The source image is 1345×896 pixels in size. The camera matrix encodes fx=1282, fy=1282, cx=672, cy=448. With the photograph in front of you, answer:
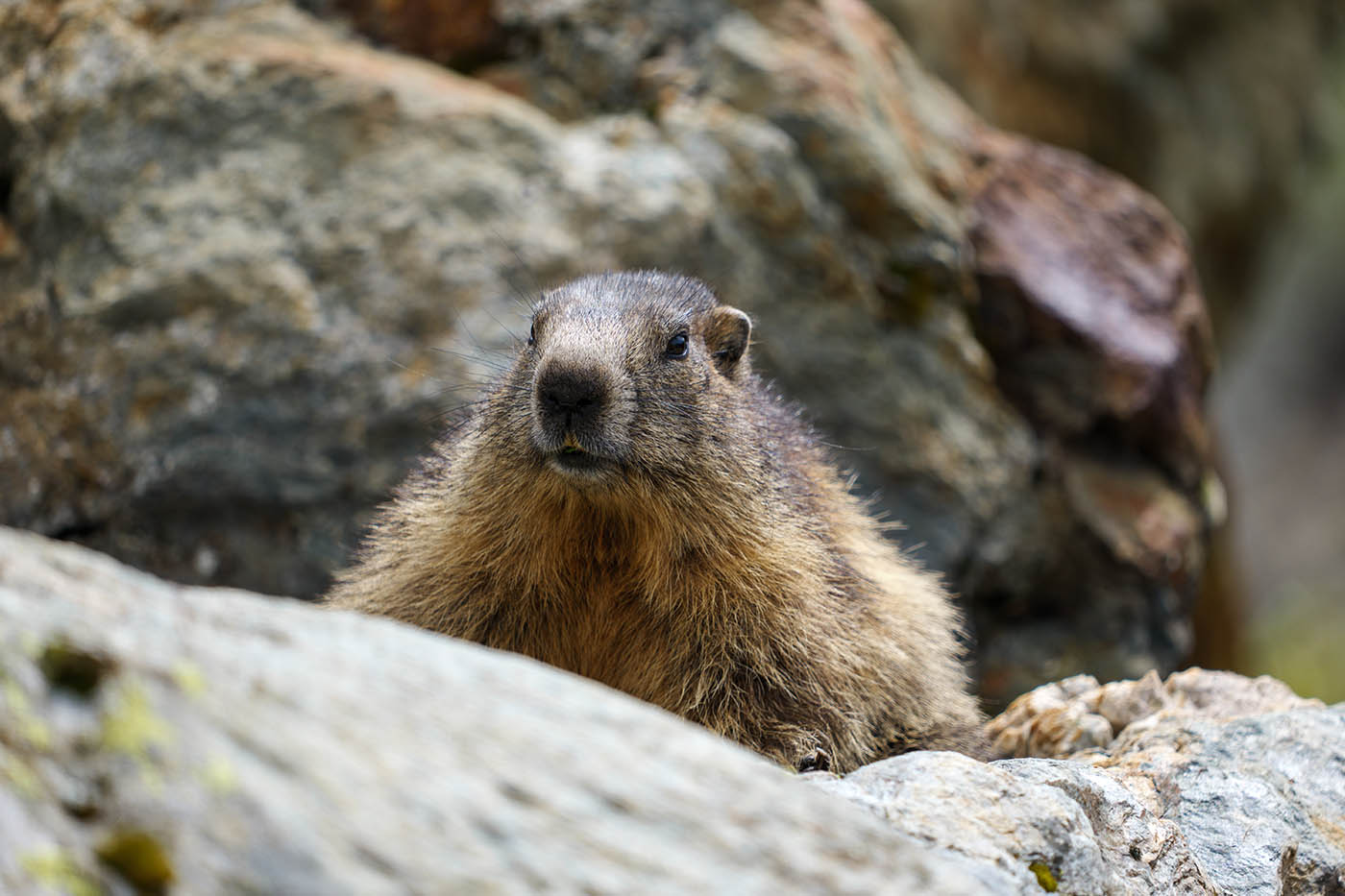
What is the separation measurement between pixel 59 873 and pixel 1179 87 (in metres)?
18.0

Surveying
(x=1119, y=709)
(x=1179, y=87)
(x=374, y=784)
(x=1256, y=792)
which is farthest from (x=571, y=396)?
(x=1179, y=87)

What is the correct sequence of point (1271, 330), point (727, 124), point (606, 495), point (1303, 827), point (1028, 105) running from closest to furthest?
1. point (1303, 827)
2. point (606, 495)
3. point (727, 124)
4. point (1028, 105)
5. point (1271, 330)

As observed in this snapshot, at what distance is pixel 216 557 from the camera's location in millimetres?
7398

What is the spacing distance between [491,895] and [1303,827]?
336 centimetres

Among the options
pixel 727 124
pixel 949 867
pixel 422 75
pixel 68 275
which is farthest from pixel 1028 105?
pixel 949 867

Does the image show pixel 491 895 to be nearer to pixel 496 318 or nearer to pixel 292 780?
pixel 292 780

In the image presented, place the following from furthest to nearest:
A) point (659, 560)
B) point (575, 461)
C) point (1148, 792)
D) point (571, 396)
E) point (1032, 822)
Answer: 1. point (659, 560)
2. point (575, 461)
3. point (571, 396)
4. point (1148, 792)
5. point (1032, 822)

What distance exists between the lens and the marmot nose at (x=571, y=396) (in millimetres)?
4738

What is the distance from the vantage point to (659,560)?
516 centimetres

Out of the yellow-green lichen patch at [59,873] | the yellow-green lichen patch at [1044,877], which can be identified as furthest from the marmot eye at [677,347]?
the yellow-green lichen patch at [59,873]

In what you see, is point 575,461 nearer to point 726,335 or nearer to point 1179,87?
point 726,335

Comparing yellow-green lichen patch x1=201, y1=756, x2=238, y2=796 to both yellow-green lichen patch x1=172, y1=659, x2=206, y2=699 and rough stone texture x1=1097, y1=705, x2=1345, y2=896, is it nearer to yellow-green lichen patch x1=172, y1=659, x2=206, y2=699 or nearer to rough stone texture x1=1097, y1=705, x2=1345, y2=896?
yellow-green lichen patch x1=172, y1=659, x2=206, y2=699

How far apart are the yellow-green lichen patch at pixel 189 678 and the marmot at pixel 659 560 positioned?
2.39m

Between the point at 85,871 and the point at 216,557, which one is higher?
the point at 85,871
